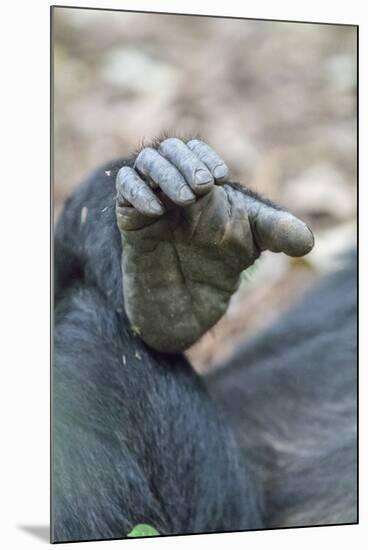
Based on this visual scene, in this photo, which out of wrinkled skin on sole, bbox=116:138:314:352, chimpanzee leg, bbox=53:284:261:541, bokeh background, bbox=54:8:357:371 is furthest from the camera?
bokeh background, bbox=54:8:357:371

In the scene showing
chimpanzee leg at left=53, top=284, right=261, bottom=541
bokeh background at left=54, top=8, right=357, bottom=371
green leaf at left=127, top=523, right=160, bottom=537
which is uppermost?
bokeh background at left=54, top=8, right=357, bottom=371

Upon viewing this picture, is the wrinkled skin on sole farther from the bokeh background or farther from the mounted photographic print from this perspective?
the bokeh background

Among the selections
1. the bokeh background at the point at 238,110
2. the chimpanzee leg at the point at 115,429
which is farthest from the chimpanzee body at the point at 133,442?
the bokeh background at the point at 238,110

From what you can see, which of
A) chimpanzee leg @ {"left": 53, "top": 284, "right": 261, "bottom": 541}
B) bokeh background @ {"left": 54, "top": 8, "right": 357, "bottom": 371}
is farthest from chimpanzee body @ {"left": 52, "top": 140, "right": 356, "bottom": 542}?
bokeh background @ {"left": 54, "top": 8, "right": 357, "bottom": 371}

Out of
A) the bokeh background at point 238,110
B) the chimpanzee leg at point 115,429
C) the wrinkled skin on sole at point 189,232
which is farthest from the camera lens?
the bokeh background at point 238,110

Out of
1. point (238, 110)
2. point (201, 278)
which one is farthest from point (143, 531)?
point (238, 110)

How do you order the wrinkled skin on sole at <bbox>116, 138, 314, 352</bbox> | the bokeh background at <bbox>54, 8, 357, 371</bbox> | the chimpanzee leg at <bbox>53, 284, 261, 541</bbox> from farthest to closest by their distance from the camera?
the bokeh background at <bbox>54, 8, 357, 371</bbox> → the chimpanzee leg at <bbox>53, 284, 261, 541</bbox> → the wrinkled skin on sole at <bbox>116, 138, 314, 352</bbox>

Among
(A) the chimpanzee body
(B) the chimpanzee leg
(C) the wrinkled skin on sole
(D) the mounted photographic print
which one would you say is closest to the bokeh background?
(D) the mounted photographic print

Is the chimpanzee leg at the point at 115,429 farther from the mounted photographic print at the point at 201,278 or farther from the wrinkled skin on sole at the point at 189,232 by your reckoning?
the wrinkled skin on sole at the point at 189,232

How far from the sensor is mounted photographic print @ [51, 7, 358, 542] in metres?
1.46

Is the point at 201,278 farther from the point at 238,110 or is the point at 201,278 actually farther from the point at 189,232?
the point at 238,110

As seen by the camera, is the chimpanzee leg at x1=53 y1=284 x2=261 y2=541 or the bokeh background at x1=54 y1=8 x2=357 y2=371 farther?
the bokeh background at x1=54 y1=8 x2=357 y2=371

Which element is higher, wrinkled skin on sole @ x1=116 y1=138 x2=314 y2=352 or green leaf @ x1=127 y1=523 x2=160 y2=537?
wrinkled skin on sole @ x1=116 y1=138 x2=314 y2=352

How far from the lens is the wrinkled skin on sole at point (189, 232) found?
4.52 feet
